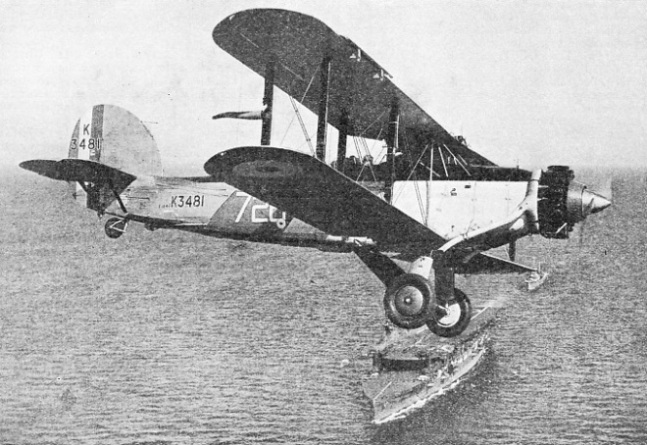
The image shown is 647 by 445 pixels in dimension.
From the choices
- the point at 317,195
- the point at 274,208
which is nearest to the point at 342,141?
the point at 317,195

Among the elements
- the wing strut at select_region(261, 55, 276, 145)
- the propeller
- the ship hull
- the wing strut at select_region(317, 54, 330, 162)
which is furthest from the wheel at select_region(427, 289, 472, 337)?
the ship hull

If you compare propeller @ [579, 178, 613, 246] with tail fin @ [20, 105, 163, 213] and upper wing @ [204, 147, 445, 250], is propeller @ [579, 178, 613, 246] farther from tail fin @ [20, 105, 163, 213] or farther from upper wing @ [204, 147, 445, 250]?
tail fin @ [20, 105, 163, 213]

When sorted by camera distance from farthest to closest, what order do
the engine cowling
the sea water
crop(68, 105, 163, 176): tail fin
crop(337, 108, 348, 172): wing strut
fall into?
the sea water < crop(68, 105, 163, 176): tail fin < crop(337, 108, 348, 172): wing strut < the engine cowling

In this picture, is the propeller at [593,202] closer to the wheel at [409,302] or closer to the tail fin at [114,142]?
the wheel at [409,302]

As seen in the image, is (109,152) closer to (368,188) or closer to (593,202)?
(368,188)

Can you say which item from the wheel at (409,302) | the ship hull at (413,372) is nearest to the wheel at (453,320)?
the wheel at (409,302)

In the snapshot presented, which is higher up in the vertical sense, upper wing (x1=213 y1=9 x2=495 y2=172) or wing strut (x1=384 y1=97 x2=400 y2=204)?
upper wing (x1=213 y1=9 x2=495 y2=172)
